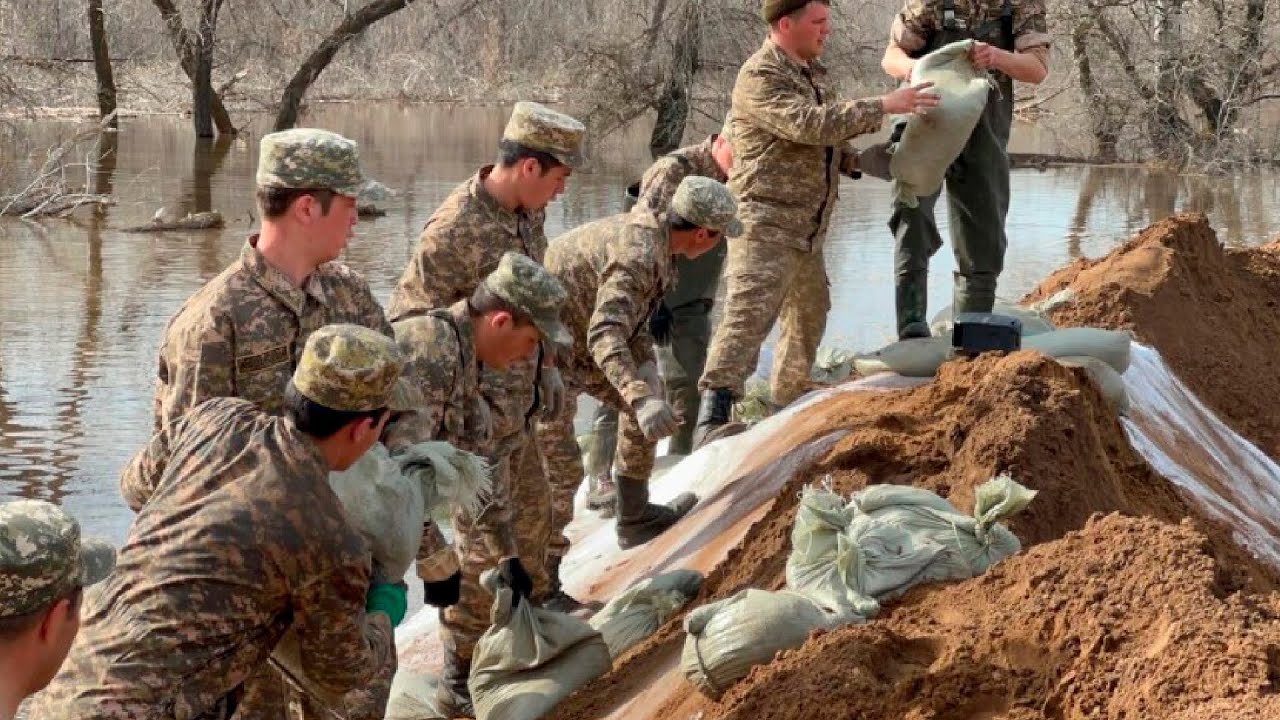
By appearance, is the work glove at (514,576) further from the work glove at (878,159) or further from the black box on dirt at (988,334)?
the work glove at (878,159)

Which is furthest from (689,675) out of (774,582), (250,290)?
(250,290)

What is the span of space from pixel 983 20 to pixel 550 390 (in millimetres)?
2833

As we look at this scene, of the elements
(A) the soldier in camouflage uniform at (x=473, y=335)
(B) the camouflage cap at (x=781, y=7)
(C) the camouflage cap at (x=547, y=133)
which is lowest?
(A) the soldier in camouflage uniform at (x=473, y=335)

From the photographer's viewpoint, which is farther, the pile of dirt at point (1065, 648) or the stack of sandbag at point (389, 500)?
the stack of sandbag at point (389, 500)

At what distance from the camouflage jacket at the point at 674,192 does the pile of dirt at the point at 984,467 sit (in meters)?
1.23

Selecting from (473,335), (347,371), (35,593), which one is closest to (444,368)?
(473,335)

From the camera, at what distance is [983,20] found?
24.9 ft

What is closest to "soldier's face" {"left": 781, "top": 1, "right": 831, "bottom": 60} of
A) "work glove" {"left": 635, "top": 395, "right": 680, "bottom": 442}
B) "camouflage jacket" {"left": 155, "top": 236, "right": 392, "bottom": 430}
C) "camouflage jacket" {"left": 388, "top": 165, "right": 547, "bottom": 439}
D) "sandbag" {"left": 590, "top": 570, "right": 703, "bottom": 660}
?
"camouflage jacket" {"left": 388, "top": 165, "right": 547, "bottom": 439}

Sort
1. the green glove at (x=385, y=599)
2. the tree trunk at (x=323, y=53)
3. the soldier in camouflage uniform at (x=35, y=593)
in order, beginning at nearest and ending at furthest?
the soldier in camouflage uniform at (x=35, y=593) < the green glove at (x=385, y=599) < the tree trunk at (x=323, y=53)

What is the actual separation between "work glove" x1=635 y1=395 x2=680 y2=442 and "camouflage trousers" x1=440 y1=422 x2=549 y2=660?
39 cm

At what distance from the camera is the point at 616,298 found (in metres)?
6.51

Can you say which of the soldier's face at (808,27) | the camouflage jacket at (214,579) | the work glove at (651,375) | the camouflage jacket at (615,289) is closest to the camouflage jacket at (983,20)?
the soldier's face at (808,27)

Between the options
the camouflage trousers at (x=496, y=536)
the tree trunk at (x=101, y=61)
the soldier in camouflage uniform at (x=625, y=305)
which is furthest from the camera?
the tree trunk at (x=101, y=61)

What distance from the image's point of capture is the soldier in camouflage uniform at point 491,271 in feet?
19.2
